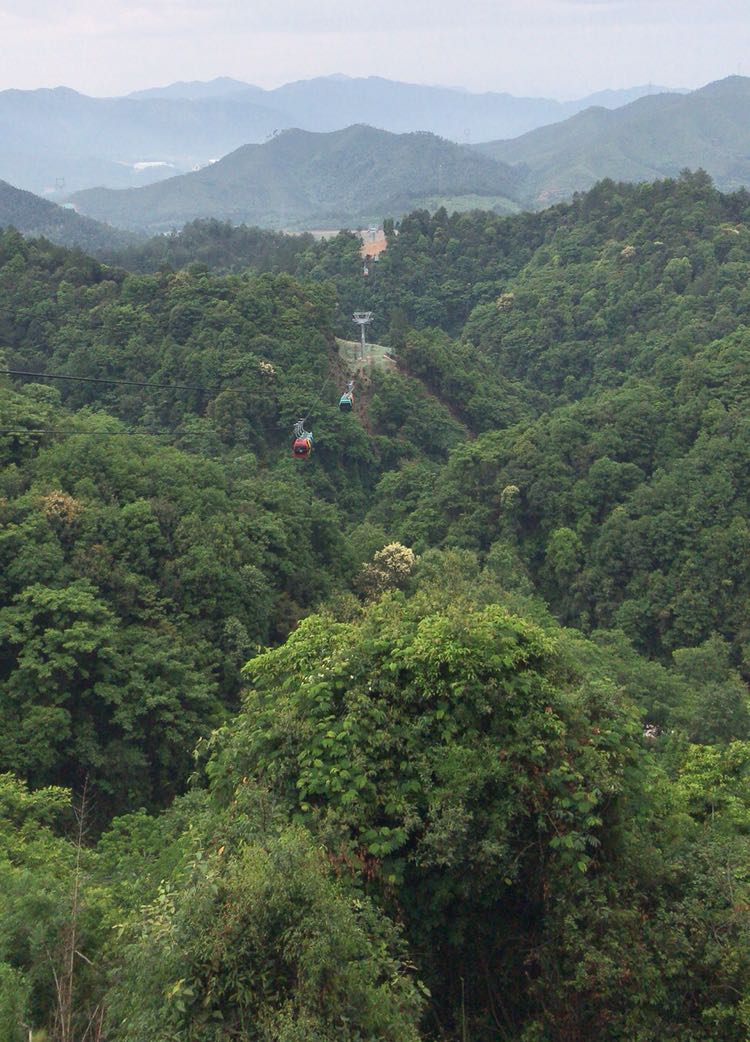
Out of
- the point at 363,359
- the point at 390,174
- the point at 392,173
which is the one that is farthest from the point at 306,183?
the point at 363,359

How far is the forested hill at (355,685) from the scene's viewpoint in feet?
20.7

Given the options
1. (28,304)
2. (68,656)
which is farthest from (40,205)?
(68,656)

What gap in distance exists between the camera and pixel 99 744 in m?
13.3

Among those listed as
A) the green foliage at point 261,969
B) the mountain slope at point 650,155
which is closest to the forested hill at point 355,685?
the green foliage at point 261,969

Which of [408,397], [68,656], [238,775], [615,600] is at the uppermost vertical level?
[238,775]

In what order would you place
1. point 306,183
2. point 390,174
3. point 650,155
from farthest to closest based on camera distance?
1. point 306,183
2. point 650,155
3. point 390,174

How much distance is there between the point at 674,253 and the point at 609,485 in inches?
837

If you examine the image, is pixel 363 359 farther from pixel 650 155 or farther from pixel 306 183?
pixel 306 183

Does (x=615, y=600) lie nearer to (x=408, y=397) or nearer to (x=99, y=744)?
(x=408, y=397)

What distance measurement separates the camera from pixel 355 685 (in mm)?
7980

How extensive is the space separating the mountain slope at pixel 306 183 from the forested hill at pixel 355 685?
410ft

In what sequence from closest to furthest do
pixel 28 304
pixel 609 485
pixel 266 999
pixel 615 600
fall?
pixel 266 999, pixel 615 600, pixel 609 485, pixel 28 304

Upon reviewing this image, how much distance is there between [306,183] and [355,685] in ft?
656

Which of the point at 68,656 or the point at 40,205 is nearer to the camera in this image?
the point at 68,656
